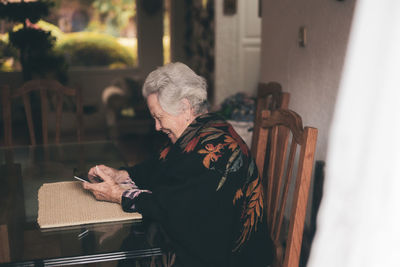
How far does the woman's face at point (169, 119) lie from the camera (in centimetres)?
152

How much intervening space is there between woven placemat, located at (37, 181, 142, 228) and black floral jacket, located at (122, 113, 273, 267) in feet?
0.18

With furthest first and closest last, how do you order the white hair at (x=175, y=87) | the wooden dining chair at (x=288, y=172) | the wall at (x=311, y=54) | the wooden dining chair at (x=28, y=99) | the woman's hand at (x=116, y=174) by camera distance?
the wooden dining chair at (x=28, y=99)
the wall at (x=311, y=54)
the woman's hand at (x=116, y=174)
the white hair at (x=175, y=87)
the wooden dining chair at (x=288, y=172)

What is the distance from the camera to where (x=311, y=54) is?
2.53 meters

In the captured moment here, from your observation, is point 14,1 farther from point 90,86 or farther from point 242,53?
point 90,86

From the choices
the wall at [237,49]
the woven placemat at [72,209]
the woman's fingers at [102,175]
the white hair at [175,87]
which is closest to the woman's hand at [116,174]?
the woman's fingers at [102,175]

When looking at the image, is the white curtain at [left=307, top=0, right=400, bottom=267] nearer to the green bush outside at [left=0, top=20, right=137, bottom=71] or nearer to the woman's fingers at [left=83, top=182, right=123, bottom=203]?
the woman's fingers at [left=83, top=182, right=123, bottom=203]

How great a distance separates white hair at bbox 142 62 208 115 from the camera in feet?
4.86

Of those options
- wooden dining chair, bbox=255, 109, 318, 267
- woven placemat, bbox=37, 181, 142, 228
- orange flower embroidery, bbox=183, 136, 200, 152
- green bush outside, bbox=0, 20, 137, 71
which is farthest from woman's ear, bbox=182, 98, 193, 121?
green bush outside, bbox=0, 20, 137, 71

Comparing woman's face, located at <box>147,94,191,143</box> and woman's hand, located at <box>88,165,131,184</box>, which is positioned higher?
woman's face, located at <box>147,94,191,143</box>

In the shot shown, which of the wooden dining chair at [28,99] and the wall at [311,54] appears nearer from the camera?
the wall at [311,54]

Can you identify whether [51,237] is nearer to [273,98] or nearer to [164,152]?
[164,152]

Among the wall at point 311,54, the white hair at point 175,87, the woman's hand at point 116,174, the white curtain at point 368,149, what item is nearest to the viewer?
the white curtain at point 368,149

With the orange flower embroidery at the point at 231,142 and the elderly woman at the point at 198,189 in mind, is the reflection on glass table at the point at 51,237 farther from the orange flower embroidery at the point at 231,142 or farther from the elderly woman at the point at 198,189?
the orange flower embroidery at the point at 231,142

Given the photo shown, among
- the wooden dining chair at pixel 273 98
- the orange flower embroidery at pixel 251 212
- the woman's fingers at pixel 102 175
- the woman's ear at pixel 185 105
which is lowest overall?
the orange flower embroidery at pixel 251 212
